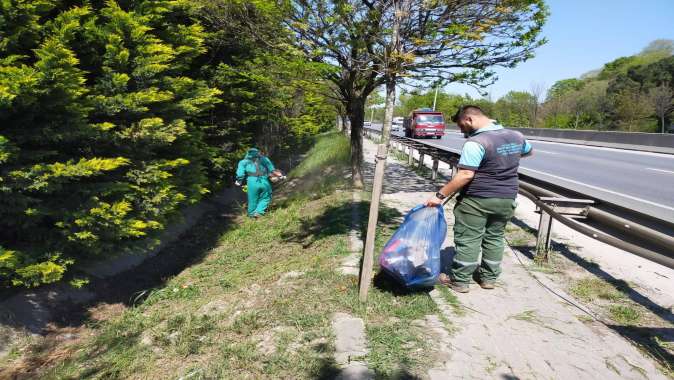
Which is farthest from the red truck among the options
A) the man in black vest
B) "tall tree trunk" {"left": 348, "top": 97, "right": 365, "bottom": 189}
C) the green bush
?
the man in black vest

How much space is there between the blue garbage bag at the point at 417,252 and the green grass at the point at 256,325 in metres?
0.25

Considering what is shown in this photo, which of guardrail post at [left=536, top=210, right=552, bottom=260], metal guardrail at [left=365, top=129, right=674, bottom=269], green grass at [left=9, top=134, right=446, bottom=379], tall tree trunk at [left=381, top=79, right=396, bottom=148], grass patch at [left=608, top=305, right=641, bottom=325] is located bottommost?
green grass at [left=9, top=134, right=446, bottom=379]

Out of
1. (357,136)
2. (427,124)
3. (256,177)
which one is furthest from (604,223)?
(427,124)

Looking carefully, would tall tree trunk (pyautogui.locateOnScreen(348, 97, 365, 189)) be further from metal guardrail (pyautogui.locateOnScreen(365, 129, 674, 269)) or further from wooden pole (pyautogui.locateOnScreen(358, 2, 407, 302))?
wooden pole (pyautogui.locateOnScreen(358, 2, 407, 302))

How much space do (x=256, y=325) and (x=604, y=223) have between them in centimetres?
354

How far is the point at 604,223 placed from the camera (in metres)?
3.92

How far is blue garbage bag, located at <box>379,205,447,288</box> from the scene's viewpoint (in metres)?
3.43

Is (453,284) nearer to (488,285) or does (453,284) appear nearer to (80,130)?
(488,285)

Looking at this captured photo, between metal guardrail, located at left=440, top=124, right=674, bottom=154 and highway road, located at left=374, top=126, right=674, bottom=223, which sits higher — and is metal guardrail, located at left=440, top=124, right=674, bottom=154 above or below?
above

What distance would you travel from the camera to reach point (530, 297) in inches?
147

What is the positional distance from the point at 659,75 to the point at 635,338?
174ft

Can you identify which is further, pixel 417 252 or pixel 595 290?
pixel 595 290

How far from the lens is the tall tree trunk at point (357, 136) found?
7.98 meters

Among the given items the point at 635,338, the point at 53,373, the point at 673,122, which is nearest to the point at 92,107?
the point at 53,373
